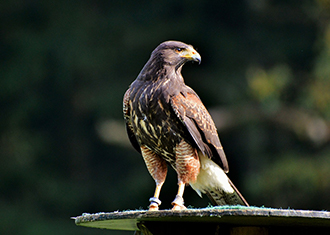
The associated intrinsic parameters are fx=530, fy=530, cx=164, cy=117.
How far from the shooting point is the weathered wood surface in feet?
7.34

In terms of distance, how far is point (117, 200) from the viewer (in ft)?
32.9

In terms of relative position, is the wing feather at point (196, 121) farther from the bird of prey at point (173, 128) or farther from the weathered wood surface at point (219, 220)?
the weathered wood surface at point (219, 220)

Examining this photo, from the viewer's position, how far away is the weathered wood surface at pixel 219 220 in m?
2.24

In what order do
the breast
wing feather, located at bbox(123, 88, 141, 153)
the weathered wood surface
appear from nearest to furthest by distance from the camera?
1. the weathered wood surface
2. the breast
3. wing feather, located at bbox(123, 88, 141, 153)

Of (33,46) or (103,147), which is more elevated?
(33,46)

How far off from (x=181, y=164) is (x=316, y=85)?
5168 millimetres

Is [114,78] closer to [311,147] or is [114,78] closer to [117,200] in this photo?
[117,200]

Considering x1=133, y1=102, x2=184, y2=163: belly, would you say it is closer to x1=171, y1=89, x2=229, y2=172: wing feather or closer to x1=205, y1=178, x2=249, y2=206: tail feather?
x1=171, y1=89, x2=229, y2=172: wing feather

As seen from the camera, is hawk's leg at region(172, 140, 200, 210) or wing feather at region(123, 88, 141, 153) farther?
wing feather at region(123, 88, 141, 153)

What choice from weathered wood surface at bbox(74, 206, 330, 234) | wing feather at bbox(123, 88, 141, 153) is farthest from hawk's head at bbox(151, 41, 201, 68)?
weathered wood surface at bbox(74, 206, 330, 234)

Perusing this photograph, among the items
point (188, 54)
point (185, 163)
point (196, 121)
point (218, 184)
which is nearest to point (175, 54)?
point (188, 54)

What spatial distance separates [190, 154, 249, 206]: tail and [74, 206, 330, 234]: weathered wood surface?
0.88 meters

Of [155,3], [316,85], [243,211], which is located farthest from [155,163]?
[155,3]

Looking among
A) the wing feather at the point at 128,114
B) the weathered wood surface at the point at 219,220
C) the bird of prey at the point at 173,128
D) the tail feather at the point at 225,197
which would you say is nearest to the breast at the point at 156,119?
the bird of prey at the point at 173,128
